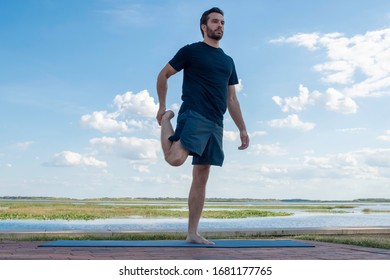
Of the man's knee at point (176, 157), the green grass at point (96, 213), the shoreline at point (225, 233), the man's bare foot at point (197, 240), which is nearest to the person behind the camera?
the man's knee at point (176, 157)

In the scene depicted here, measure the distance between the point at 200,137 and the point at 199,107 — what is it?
256 mm

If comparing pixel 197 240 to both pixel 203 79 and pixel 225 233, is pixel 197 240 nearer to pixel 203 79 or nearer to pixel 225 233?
pixel 203 79

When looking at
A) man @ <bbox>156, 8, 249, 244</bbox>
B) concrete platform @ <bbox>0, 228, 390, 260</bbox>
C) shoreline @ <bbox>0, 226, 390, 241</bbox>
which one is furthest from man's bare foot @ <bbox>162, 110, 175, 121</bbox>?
shoreline @ <bbox>0, 226, 390, 241</bbox>

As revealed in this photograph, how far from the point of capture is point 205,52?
4.61 m

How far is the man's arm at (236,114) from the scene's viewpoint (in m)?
4.88

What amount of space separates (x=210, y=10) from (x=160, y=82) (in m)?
0.75

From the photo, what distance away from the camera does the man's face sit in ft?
15.1

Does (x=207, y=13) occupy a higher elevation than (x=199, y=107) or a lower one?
higher

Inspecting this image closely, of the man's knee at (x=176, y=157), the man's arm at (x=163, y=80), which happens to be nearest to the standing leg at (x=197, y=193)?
the man's knee at (x=176, y=157)

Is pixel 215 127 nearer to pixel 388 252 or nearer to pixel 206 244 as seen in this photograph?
pixel 206 244

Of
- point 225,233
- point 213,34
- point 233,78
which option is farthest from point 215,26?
point 225,233

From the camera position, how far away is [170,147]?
424 centimetres

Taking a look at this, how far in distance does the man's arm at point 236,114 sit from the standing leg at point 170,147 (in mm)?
799

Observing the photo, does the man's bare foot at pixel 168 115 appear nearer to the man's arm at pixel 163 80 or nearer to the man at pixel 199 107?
the man at pixel 199 107
